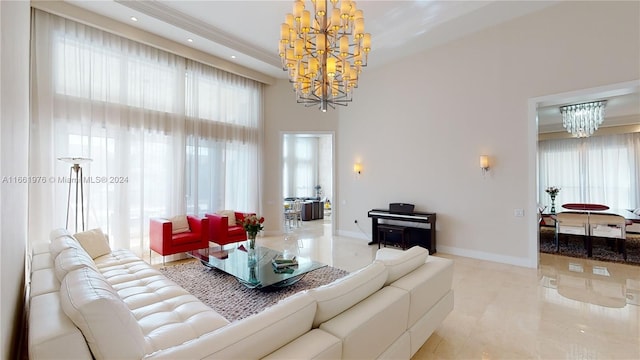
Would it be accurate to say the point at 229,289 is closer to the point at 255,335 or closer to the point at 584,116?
the point at 255,335

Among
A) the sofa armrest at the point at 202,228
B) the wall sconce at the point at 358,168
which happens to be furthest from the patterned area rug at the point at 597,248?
the sofa armrest at the point at 202,228

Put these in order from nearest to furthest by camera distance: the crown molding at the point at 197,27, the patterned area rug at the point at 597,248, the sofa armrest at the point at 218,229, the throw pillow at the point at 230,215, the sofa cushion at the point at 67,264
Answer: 1. the sofa cushion at the point at 67,264
2. the crown molding at the point at 197,27
3. the patterned area rug at the point at 597,248
4. the sofa armrest at the point at 218,229
5. the throw pillow at the point at 230,215

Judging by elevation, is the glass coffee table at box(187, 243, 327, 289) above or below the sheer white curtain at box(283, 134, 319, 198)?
below

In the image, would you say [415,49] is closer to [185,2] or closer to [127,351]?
[185,2]

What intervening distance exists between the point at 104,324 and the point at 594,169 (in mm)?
12014

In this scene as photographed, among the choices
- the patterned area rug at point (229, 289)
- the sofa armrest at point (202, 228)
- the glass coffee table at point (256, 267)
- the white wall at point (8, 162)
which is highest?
the white wall at point (8, 162)

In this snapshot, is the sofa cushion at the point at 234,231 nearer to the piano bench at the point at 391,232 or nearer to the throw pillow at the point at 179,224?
the throw pillow at the point at 179,224

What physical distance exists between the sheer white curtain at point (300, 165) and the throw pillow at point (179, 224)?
244 inches

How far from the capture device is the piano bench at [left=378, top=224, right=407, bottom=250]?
5633 mm

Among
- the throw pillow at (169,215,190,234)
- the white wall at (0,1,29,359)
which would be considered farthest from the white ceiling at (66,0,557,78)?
the throw pillow at (169,215,190,234)

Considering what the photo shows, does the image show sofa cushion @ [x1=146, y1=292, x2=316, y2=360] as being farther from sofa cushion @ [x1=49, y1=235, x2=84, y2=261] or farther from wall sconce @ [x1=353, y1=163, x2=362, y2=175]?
wall sconce @ [x1=353, y1=163, x2=362, y2=175]

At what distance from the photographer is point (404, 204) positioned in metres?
5.94

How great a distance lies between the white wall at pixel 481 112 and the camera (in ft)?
13.7

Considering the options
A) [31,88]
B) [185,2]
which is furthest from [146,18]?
[31,88]
